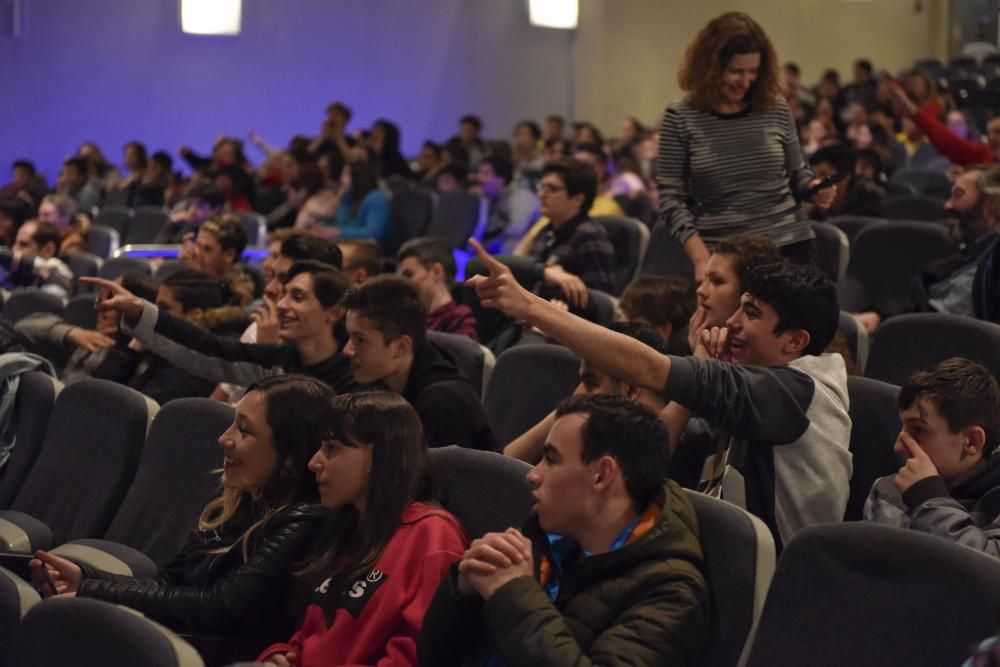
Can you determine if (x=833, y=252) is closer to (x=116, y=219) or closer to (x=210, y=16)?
(x=116, y=219)

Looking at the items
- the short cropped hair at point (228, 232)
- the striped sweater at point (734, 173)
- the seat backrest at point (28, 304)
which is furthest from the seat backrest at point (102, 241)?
the striped sweater at point (734, 173)

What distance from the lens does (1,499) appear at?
3.61m

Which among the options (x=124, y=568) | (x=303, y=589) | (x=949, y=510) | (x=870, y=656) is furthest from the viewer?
(x=124, y=568)

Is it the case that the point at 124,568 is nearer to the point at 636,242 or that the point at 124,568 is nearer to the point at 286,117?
the point at 636,242

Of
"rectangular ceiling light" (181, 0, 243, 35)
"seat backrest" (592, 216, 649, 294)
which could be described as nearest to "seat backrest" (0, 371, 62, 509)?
"seat backrest" (592, 216, 649, 294)

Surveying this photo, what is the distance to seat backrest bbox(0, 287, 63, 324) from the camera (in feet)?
16.6

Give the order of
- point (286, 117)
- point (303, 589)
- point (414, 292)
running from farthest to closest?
1. point (286, 117)
2. point (414, 292)
3. point (303, 589)

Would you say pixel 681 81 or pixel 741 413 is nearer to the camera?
pixel 741 413

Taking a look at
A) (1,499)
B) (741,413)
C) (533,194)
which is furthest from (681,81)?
(533,194)

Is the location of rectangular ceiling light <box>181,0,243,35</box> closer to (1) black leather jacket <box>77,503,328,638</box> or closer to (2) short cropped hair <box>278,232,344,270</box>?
(2) short cropped hair <box>278,232,344,270</box>

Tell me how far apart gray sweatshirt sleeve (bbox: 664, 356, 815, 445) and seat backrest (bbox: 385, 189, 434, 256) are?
571 centimetres

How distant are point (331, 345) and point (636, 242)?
7.15 ft

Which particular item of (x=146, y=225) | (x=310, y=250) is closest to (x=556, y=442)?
(x=310, y=250)

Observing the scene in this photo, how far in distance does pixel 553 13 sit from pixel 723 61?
8.94 m
